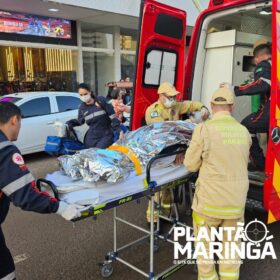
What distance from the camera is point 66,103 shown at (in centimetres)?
825

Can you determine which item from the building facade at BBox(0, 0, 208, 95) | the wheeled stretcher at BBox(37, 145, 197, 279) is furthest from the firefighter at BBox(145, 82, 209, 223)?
the building facade at BBox(0, 0, 208, 95)

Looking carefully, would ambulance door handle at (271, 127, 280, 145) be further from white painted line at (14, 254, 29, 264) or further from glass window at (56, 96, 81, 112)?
glass window at (56, 96, 81, 112)

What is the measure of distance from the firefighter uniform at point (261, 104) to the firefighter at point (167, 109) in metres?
0.54

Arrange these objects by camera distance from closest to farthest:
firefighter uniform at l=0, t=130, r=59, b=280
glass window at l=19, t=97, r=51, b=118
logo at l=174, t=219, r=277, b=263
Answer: firefighter uniform at l=0, t=130, r=59, b=280
logo at l=174, t=219, r=277, b=263
glass window at l=19, t=97, r=51, b=118

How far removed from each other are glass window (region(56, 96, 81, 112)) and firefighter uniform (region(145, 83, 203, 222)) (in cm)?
458

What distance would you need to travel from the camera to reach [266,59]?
3.65 metres

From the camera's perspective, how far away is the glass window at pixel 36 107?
24.4 ft

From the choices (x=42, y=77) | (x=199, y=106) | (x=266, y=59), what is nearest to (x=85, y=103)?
(x=199, y=106)

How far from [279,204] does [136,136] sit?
1438mm

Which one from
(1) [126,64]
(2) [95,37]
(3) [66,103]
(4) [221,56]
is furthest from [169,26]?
(1) [126,64]

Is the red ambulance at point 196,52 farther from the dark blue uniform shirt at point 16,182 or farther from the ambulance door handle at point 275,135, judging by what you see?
the dark blue uniform shirt at point 16,182

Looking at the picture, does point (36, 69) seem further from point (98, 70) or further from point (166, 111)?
point (166, 111)

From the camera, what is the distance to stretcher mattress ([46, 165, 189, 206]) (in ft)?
7.46

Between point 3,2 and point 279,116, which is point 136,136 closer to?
point 279,116
